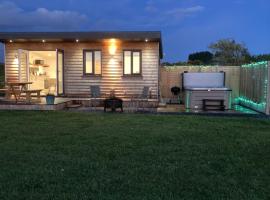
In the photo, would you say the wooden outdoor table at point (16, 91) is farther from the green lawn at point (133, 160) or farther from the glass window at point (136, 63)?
the glass window at point (136, 63)

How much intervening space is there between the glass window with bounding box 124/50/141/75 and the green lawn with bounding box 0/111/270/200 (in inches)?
231

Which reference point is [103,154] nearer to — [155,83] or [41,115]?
[41,115]

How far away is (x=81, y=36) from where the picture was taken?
14.9 m

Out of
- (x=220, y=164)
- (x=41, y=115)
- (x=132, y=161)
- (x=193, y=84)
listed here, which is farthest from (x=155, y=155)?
(x=193, y=84)

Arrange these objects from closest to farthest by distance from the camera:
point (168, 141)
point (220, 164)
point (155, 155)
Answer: point (220, 164) → point (155, 155) → point (168, 141)

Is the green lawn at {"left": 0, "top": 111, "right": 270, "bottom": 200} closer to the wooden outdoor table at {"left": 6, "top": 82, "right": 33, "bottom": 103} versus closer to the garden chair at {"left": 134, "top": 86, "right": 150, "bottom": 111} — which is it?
the wooden outdoor table at {"left": 6, "top": 82, "right": 33, "bottom": 103}

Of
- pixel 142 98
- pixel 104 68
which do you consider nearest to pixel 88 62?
pixel 104 68

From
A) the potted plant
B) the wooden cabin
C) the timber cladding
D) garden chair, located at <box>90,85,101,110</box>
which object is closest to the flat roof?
the wooden cabin

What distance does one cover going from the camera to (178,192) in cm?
428

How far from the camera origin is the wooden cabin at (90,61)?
50.1ft

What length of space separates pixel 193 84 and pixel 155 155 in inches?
431

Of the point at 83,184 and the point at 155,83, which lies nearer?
the point at 83,184

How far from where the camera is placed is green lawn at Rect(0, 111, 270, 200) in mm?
4332

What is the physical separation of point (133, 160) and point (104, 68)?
1019 centimetres
